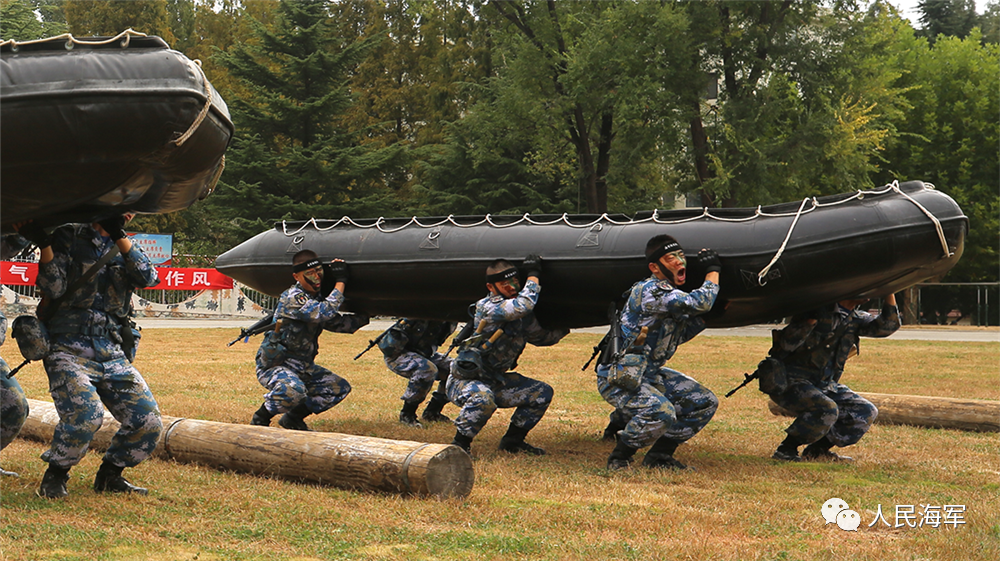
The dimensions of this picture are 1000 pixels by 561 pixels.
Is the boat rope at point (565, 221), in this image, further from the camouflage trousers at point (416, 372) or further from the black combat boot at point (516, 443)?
the black combat boot at point (516, 443)

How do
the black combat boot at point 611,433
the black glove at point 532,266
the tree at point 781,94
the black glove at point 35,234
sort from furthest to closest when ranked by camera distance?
1. the tree at point 781,94
2. the black combat boot at point 611,433
3. the black glove at point 532,266
4. the black glove at point 35,234

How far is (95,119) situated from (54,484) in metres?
2.27

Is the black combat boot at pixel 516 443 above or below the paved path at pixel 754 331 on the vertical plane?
above

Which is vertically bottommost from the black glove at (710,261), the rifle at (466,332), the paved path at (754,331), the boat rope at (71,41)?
the paved path at (754,331)

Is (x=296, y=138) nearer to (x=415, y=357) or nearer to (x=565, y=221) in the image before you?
(x=415, y=357)

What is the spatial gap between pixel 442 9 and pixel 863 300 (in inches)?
1101

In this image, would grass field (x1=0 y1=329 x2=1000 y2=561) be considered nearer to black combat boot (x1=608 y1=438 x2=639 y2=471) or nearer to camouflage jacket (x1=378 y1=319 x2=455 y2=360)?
black combat boot (x1=608 y1=438 x2=639 y2=471)

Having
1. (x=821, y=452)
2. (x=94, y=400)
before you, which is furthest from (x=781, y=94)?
(x=94, y=400)

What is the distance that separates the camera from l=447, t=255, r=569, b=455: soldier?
22.1 ft

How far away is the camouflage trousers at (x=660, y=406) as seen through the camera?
6.27 metres

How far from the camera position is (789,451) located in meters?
7.16

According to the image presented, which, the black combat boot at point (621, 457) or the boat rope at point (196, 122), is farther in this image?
the black combat boot at point (621, 457)

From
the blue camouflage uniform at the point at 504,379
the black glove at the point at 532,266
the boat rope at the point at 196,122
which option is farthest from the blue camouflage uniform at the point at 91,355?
the black glove at the point at 532,266

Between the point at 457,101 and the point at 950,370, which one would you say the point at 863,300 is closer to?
the point at 950,370
